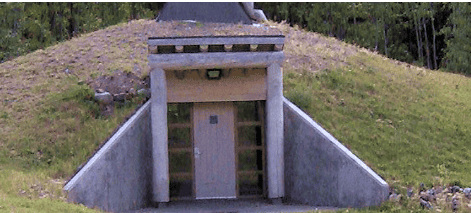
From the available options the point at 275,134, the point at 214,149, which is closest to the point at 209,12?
the point at 214,149

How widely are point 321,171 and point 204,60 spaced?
3.90 meters

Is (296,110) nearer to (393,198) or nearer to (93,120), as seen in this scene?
(393,198)

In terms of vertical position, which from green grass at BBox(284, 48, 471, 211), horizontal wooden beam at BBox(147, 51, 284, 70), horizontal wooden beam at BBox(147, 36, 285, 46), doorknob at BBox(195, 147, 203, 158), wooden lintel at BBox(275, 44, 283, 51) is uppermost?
horizontal wooden beam at BBox(147, 36, 285, 46)

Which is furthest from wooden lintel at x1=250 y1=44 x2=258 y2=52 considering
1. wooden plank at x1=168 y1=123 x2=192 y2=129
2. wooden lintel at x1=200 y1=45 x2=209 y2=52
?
wooden plank at x1=168 y1=123 x2=192 y2=129

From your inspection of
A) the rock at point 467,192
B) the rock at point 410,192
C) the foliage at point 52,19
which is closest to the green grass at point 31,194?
the rock at point 410,192

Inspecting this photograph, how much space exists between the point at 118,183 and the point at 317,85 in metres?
6.92

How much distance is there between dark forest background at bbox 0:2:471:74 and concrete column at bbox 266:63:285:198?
58.7ft

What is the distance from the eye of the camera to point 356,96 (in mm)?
17062

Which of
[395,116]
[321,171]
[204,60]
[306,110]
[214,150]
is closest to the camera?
[204,60]

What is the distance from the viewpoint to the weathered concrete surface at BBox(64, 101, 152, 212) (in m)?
12.3

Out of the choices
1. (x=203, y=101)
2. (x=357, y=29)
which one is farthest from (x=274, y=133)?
(x=357, y=29)

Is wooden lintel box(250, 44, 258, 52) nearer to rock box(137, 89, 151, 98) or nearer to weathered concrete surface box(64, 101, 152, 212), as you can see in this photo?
weathered concrete surface box(64, 101, 152, 212)

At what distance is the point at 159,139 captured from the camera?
14523 mm

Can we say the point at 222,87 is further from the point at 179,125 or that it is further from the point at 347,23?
the point at 347,23
